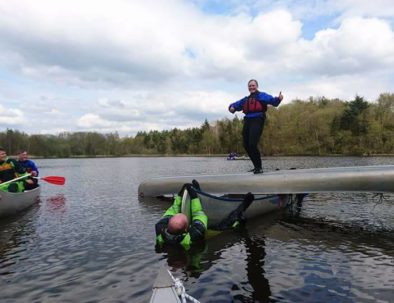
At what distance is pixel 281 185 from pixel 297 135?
271 ft

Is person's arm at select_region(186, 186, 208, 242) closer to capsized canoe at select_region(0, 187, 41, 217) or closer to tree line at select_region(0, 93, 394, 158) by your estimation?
capsized canoe at select_region(0, 187, 41, 217)

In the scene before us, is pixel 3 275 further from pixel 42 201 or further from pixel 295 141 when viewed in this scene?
pixel 295 141

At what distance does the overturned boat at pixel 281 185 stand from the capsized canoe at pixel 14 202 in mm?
6804

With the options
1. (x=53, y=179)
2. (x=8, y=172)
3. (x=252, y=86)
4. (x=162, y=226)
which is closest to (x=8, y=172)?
(x=8, y=172)

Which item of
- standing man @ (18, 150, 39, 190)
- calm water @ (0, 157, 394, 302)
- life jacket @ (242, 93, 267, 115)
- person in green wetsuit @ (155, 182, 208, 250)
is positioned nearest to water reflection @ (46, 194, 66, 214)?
standing man @ (18, 150, 39, 190)

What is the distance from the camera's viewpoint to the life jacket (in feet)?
37.8

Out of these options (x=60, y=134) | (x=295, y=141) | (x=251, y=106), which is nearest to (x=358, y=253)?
(x=251, y=106)

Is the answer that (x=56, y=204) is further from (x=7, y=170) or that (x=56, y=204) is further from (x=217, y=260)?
(x=217, y=260)

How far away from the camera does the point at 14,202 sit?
552 inches

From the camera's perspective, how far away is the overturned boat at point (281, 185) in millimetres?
10438

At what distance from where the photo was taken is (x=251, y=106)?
457 inches

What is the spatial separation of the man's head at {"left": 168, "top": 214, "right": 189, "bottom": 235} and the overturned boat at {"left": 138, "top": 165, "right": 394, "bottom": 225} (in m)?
1.39

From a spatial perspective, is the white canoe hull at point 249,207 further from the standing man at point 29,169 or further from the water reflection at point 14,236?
the standing man at point 29,169

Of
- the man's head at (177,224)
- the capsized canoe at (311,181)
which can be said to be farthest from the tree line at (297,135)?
the man's head at (177,224)
